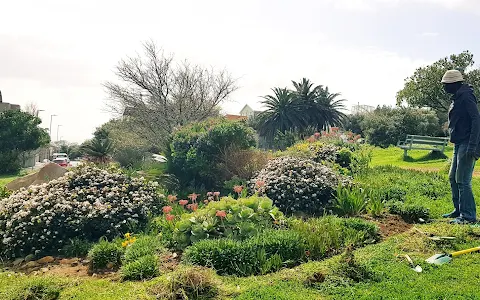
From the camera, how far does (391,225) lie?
A: 6.11m

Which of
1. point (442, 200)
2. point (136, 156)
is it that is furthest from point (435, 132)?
point (442, 200)

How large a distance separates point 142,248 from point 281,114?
26305mm

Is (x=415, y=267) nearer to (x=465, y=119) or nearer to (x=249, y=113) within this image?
(x=465, y=119)

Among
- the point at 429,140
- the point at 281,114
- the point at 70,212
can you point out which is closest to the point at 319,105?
the point at 281,114

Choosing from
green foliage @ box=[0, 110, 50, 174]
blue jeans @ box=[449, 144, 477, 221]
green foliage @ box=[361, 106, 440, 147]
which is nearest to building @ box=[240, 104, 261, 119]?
green foliage @ box=[361, 106, 440, 147]

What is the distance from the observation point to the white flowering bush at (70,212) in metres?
6.13

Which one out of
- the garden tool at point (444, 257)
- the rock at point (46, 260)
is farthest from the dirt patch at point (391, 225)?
the rock at point (46, 260)

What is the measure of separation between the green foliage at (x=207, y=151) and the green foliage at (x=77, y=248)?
16.2 ft

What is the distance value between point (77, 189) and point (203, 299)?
4441mm

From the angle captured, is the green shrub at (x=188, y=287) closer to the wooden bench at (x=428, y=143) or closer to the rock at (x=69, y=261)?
the rock at (x=69, y=261)

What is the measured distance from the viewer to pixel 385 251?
481 centimetres

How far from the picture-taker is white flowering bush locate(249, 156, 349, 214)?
7.36m

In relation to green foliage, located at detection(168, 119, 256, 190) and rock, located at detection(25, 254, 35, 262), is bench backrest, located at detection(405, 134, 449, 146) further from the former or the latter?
rock, located at detection(25, 254, 35, 262)

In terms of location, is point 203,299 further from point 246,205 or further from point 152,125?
point 152,125
